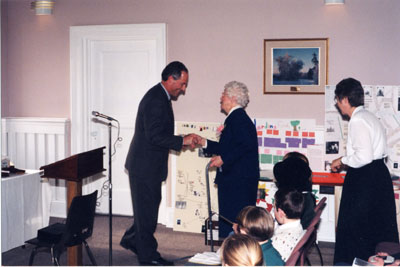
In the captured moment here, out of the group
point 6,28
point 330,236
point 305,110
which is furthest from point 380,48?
point 6,28

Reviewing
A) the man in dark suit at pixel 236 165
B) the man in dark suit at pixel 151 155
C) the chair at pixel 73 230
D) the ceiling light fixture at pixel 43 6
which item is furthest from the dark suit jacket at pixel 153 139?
the ceiling light fixture at pixel 43 6

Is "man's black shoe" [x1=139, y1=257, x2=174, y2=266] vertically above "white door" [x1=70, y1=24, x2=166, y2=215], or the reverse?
"white door" [x1=70, y1=24, x2=166, y2=215]

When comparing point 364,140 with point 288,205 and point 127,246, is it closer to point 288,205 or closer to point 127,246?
point 288,205

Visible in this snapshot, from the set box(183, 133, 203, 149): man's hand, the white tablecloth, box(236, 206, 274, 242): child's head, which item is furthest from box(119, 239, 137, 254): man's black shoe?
box(236, 206, 274, 242): child's head

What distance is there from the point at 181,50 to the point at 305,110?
1.50 metres

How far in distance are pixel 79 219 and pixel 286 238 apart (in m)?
1.55

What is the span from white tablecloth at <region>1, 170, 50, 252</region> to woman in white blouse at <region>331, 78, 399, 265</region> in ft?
9.20

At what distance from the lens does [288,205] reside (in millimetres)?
2846

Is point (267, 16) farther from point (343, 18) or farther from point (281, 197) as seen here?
point (281, 197)

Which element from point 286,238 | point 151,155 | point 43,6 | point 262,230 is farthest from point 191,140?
point 43,6

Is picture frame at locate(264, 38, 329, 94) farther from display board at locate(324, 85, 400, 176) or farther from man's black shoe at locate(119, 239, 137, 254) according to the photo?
man's black shoe at locate(119, 239, 137, 254)

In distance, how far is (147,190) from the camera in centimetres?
416

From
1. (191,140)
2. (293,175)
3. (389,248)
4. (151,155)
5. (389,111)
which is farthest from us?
(389,111)

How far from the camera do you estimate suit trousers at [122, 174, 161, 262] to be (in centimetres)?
415
